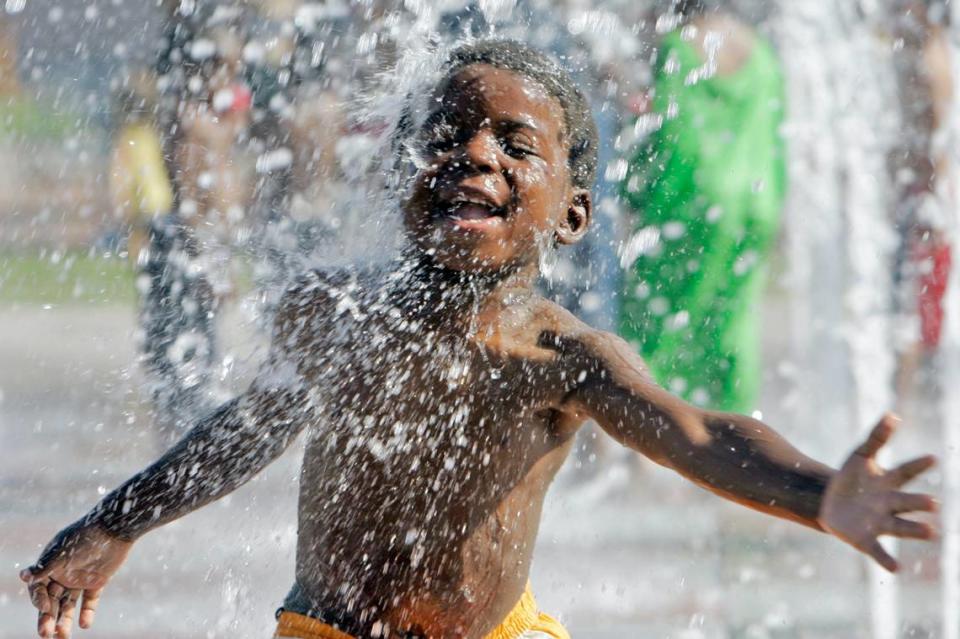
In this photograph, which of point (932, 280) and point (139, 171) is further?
point (932, 280)

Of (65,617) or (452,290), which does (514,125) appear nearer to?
(452,290)

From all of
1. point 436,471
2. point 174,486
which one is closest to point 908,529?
point 436,471

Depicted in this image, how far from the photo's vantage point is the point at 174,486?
2244mm

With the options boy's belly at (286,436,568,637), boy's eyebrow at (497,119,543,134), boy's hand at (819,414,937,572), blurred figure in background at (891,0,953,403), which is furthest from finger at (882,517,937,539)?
blurred figure in background at (891,0,953,403)

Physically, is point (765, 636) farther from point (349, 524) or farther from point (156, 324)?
point (156, 324)

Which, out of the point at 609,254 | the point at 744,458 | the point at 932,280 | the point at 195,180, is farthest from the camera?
the point at 932,280

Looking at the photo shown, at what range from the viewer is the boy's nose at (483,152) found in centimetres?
217

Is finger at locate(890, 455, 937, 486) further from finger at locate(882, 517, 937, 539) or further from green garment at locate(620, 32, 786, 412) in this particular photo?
green garment at locate(620, 32, 786, 412)

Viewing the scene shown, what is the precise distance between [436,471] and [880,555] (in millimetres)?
755

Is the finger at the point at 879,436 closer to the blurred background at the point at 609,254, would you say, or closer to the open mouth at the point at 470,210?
the open mouth at the point at 470,210

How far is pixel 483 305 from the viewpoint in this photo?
2.24 m

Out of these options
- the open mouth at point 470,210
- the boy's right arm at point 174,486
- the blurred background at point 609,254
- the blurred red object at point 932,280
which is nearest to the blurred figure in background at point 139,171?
the blurred background at point 609,254

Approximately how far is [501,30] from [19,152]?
4352 millimetres

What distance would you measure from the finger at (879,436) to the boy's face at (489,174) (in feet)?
2.37
